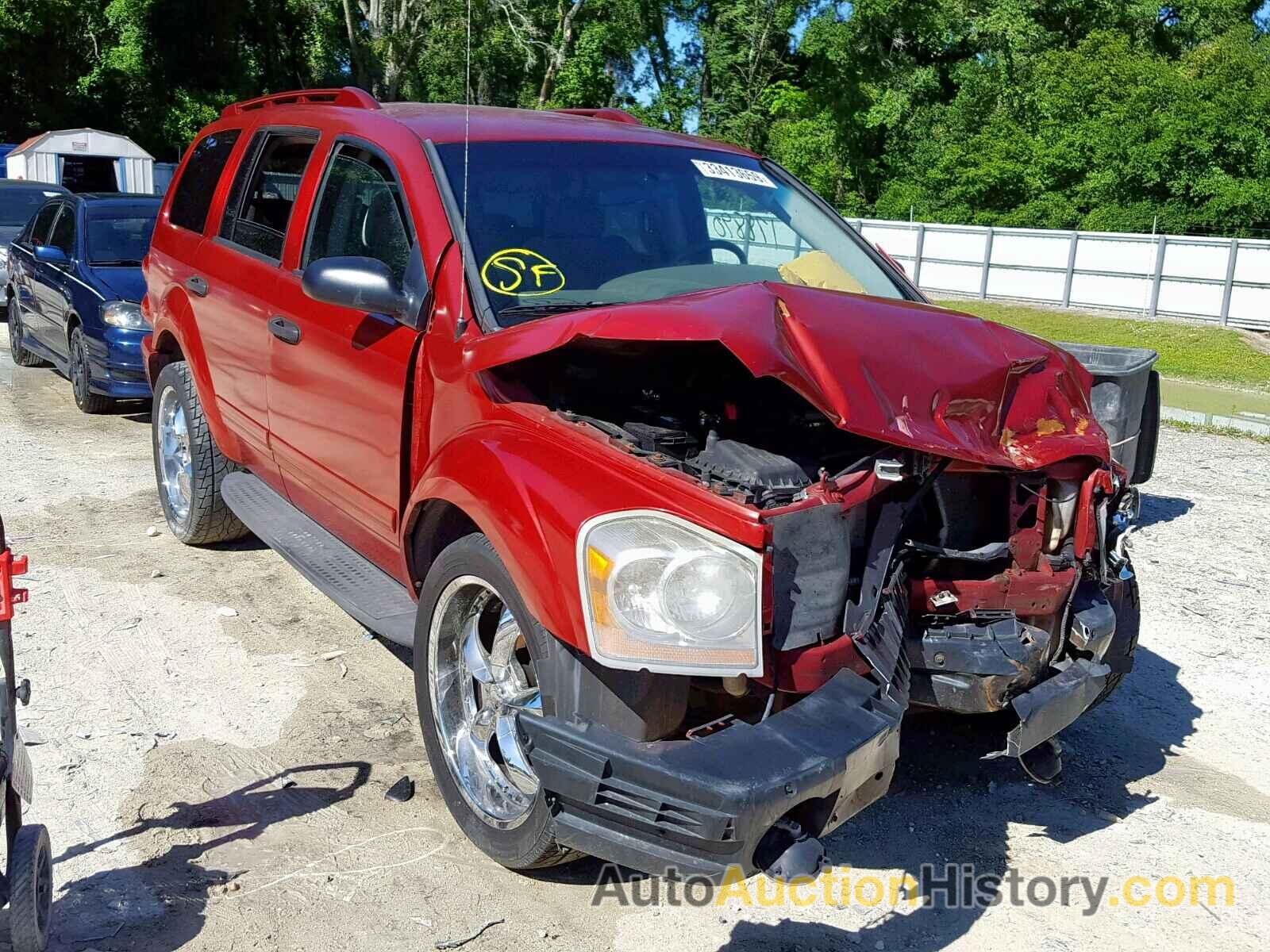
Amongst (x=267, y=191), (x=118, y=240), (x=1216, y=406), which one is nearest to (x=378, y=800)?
(x=267, y=191)

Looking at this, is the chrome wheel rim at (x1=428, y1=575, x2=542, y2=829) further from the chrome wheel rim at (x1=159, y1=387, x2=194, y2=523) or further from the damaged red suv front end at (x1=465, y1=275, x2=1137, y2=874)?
the chrome wheel rim at (x1=159, y1=387, x2=194, y2=523)

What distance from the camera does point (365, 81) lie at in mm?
43656

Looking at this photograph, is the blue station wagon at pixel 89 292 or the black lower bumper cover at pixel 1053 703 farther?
the blue station wagon at pixel 89 292

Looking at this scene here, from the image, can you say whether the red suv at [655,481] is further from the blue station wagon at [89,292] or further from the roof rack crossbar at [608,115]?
the blue station wagon at [89,292]

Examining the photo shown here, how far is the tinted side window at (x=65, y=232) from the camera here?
34.2 feet

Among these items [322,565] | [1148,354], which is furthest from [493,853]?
[1148,354]

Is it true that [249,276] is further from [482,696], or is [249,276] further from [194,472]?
[482,696]

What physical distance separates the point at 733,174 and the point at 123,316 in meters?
6.11

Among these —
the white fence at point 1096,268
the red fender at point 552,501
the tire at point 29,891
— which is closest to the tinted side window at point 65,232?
the red fender at point 552,501

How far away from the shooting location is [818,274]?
180 inches

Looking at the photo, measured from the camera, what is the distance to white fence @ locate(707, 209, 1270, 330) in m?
22.5

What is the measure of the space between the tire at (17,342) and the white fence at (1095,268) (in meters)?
20.1

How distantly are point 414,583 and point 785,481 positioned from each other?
145 centimetres

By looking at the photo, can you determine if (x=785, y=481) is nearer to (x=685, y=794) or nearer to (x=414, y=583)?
(x=685, y=794)
